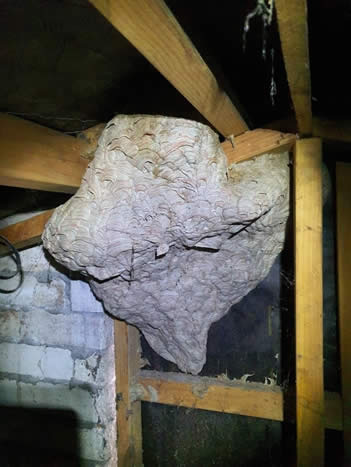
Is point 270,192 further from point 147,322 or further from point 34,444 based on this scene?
point 34,444

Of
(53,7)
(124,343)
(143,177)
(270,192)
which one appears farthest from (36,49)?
(124,343)

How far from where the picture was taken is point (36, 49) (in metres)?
0.64

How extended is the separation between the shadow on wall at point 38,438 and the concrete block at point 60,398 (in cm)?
3

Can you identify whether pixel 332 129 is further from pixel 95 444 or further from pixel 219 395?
pixel 95 444

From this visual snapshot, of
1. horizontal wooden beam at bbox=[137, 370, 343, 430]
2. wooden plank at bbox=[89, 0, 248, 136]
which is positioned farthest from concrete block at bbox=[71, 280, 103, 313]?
wooden plank at bbox=[89, 0, 248, 136]

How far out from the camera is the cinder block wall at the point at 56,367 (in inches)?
→ 57.3

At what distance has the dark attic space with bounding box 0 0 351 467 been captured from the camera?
2.27 feet

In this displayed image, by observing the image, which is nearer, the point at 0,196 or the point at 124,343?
the point at 0,196

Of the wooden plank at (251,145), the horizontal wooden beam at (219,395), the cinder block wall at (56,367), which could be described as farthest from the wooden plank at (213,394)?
the wooden plank at (251,145)

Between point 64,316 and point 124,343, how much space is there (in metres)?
0.33

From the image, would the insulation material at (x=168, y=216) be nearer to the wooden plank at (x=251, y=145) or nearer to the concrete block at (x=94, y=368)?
the wooden plank at (x=251, y=145)

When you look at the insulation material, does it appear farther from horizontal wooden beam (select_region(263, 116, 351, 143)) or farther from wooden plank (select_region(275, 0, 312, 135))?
wooden plank (select_region(275, 0, 312, 135))

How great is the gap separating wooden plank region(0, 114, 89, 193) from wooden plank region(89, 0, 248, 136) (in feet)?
1.46

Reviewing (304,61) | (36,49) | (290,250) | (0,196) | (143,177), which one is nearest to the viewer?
(304,61)
